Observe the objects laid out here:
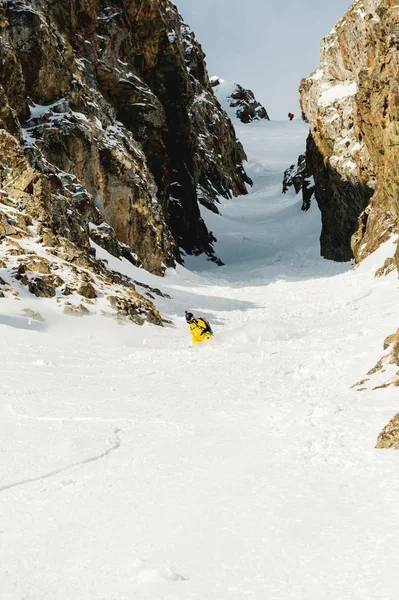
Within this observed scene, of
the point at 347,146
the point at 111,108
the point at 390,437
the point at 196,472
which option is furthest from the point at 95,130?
the point at 390,437

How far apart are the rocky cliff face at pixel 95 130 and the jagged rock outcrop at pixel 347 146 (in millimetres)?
11950

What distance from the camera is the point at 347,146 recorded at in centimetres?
4409

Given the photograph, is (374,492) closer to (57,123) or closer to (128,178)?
(57,123)

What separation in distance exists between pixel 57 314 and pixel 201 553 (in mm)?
11779

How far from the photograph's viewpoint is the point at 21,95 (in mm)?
26953

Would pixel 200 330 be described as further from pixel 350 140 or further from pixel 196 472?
pixel 350 140

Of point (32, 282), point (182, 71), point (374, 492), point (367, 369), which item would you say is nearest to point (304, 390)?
point (367, 369)

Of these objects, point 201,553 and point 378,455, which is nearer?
point 201,553

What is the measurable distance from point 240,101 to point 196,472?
141 metres

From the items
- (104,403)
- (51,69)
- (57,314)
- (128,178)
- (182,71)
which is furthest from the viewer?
(182,71)

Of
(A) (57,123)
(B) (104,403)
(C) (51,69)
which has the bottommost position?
(B) (104,403)

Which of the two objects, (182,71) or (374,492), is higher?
(182,71)

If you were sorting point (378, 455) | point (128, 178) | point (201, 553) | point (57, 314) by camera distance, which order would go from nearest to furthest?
point (201, 553)
point (378, 455)
point (57, 314)
point (128, 178)

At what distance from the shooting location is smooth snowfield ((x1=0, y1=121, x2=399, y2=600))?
294cm
